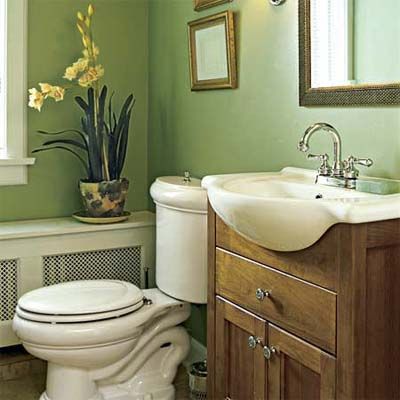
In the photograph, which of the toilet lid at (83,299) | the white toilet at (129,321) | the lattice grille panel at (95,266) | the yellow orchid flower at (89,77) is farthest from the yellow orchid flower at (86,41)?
the toilet lid at (83,299)

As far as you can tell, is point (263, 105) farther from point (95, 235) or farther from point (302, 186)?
point (95, 235)

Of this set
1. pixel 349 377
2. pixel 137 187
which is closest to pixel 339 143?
pixel 349 377

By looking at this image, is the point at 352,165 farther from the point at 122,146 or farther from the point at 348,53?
the point at 122,146

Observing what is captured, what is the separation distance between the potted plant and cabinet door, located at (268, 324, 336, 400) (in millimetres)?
1265

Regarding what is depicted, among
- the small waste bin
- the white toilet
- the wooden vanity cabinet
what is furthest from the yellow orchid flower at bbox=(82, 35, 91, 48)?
the small waste bin

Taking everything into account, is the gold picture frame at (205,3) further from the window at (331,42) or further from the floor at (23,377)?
the floor at (23,377)

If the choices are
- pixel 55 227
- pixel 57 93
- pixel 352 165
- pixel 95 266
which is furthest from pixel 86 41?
pixel 352 165

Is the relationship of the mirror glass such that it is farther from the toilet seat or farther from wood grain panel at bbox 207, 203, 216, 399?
the toilet seat

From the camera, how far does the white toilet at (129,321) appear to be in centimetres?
212

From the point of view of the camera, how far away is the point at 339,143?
68.1 inches

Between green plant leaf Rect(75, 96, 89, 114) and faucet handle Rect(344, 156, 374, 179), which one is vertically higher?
green plant leaf Rect(75, 96, 89, 114)

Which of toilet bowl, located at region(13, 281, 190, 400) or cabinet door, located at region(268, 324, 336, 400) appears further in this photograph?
toilet bowl, located at region(13, 281, 190, 400)

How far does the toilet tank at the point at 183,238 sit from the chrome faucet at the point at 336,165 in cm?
57

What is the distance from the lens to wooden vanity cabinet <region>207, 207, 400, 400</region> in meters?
1.37
